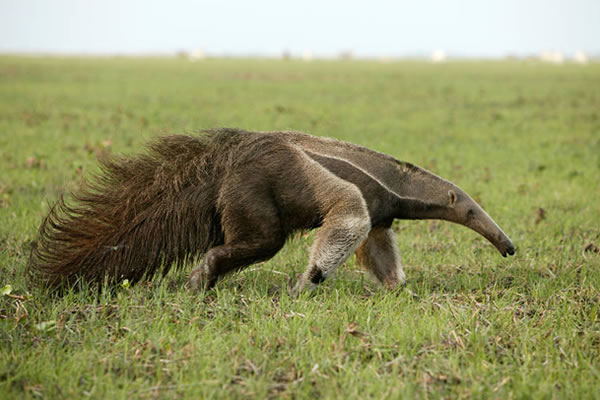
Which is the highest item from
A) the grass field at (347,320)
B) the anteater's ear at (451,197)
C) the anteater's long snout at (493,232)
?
the anteater's ear at (451,197)

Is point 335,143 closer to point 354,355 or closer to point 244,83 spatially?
point 354,355

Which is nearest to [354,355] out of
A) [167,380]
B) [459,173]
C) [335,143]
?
[167,380]

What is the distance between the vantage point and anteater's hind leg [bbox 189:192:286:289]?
4.37 m

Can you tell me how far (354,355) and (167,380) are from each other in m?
0.99

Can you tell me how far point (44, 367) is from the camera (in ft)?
10.9

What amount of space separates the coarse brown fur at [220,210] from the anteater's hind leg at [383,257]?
35 centimetres

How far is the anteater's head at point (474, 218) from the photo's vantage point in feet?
16.0

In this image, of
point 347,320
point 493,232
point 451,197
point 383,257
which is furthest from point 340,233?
point 493,232

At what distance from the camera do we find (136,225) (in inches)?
172

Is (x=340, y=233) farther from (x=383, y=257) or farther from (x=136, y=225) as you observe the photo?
(x=136, y=225)

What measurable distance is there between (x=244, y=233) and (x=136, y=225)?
2.32 ft

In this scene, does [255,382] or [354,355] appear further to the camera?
[354,355]

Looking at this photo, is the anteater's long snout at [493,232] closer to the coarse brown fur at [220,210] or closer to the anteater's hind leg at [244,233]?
the coarse brown fur at [220,210]

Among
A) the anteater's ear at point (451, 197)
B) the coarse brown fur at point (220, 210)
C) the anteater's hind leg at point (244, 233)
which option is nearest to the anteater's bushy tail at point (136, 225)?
the coarse brown fur at point (220, 210)
